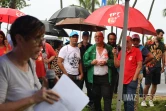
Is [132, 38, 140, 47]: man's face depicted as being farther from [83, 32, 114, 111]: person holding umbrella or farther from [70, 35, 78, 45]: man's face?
[70, 35, 78, 45]: man's face

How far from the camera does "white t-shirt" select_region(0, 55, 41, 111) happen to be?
173 cm

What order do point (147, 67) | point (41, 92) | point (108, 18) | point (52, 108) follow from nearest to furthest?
point (41, 92)
point (52, 108)
point (108, 18)
point (147, 67)

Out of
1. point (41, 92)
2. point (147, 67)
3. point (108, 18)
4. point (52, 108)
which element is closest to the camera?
point (41, 92)

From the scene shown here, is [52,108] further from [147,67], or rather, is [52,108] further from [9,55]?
[147,67]

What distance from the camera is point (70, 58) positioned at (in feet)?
23.0

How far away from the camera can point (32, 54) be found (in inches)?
→ 71.9

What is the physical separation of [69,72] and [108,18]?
1.72 metres

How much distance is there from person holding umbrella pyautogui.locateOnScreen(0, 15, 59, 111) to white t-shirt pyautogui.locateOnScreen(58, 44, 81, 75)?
5064 mm

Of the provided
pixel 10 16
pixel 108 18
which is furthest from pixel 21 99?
pixel 10 16

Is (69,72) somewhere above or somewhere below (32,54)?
below

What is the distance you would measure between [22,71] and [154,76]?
7208 mm

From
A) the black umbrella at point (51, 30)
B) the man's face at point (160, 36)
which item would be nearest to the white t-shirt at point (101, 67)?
the man's face at point (160, 36)

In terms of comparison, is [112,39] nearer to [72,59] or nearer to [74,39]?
[74,39]

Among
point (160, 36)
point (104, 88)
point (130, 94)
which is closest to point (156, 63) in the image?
point (160, 36)
